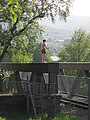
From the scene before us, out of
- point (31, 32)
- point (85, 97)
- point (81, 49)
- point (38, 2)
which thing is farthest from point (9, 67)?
point (81, 49)

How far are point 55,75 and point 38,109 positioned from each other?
1210mm

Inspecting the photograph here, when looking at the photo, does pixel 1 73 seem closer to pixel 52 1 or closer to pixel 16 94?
pixel 16 94

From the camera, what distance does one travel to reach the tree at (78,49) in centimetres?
8056

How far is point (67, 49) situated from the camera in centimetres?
8425

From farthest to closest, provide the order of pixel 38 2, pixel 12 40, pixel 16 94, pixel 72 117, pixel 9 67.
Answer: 1. pixel 12 40
2. pixel 38 2
3. pixel 9 67
4. pixel 16 94
5. pixel 72 117

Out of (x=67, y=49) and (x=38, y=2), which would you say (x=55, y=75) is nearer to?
(x=38, y=2)

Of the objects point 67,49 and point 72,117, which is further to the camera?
point 67,49

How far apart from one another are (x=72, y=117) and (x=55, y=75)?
2.71 metres

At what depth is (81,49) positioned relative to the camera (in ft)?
269

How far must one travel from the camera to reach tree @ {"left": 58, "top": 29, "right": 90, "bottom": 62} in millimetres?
80562

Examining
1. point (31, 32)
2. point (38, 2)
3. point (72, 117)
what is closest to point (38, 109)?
point (72, 117)

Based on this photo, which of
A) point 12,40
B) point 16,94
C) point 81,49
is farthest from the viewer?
point 81,49

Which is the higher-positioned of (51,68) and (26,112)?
(51,68)

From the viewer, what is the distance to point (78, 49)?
8206 cm
